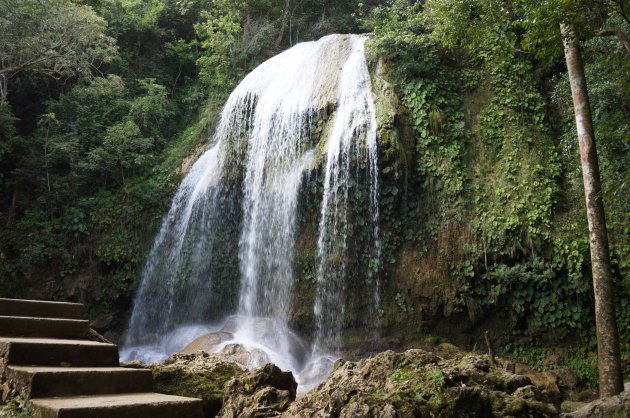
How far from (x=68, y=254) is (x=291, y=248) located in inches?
231

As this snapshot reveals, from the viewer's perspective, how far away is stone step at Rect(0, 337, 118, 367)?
333 cm

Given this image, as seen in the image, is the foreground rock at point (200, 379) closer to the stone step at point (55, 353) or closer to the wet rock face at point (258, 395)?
the wet rock face at point (258, 395)

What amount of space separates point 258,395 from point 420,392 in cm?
105

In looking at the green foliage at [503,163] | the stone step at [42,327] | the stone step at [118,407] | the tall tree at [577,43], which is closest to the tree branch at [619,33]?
the tall tree at [577,43]

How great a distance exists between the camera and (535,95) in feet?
34.2

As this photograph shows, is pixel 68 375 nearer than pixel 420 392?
No

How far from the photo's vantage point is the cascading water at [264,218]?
9.80m

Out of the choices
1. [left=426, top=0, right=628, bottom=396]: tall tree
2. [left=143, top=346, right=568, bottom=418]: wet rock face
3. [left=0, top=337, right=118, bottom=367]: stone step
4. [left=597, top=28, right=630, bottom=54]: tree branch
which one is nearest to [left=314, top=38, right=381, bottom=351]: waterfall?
[left=426, top=0, right=628, bottom=396]: tall tree

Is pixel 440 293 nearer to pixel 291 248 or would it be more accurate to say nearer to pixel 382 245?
pixel 382 245

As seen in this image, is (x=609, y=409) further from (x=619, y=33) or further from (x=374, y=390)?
(x=619, y=33)

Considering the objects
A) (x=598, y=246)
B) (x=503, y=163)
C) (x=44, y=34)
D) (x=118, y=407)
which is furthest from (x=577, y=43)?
(x=44, y=34)

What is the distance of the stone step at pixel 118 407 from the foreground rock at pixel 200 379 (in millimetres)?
390

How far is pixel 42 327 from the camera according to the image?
3.94 meters

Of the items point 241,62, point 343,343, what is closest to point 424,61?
point 343,343
